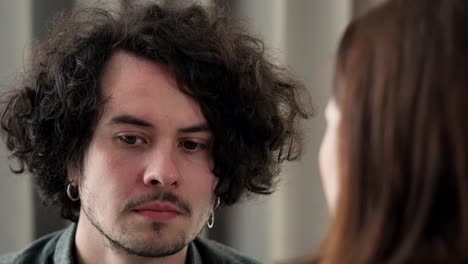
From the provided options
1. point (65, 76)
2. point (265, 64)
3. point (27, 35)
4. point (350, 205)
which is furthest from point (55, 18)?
point (350, 205)

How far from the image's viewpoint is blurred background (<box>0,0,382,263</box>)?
5.36ft

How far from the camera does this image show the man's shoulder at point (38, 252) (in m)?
1.45

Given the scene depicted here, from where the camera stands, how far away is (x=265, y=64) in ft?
5.16

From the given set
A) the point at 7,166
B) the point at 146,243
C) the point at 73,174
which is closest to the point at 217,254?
the point at 146,243

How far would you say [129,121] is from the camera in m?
1.35

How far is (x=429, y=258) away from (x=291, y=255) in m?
1.00

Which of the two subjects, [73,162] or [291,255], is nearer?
[73,162]

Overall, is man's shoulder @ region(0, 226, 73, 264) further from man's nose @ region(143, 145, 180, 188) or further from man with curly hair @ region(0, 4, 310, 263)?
man's nose @ region(143, 145, 180, 188)

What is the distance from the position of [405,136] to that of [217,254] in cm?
86

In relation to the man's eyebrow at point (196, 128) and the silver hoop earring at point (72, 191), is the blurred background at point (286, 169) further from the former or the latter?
the man's eyebrow at point (196, 128)

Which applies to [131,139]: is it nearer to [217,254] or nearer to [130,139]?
[130,139]

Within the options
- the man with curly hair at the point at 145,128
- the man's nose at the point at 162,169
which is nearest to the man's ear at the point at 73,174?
the man with curly hair at the point at 145,128

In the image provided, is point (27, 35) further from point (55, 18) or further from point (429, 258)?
point (429, 258)

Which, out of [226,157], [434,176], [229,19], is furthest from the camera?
[229,19]
